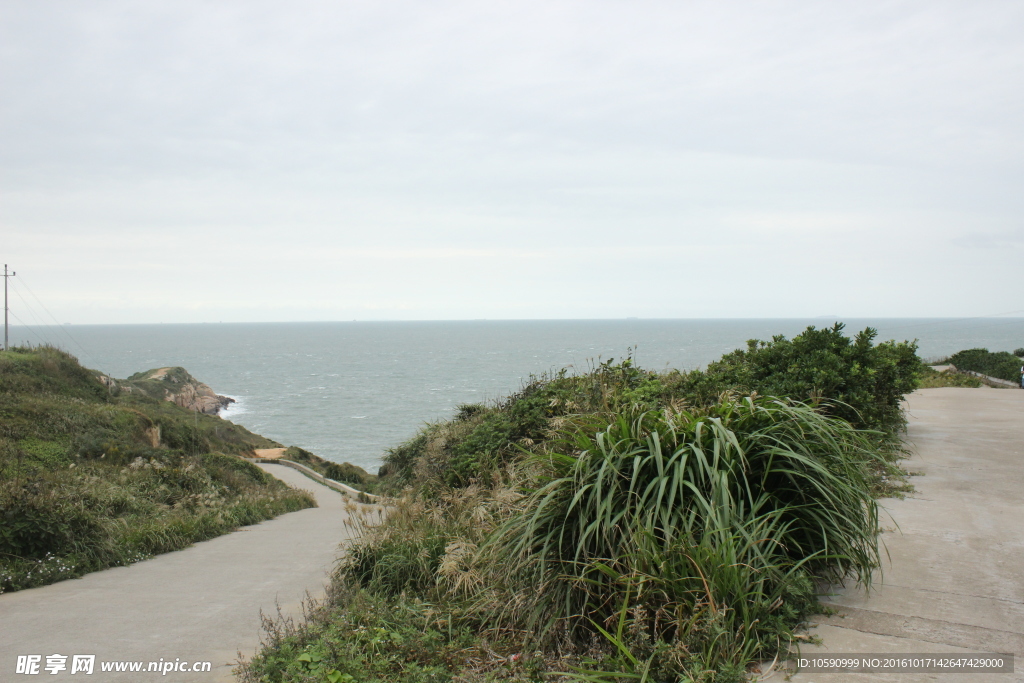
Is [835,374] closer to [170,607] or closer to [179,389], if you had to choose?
[170,607]

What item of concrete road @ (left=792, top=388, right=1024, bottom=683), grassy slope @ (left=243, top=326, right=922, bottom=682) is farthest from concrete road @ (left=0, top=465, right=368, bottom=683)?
concrete road @ (left=792, top=388, right=1024, bottom=683)

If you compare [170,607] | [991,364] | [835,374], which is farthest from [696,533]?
[991,364]

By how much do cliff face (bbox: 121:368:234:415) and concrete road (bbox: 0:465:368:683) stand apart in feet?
148

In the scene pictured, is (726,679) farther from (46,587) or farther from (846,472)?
(46,587)

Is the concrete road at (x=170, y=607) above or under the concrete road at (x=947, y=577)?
under

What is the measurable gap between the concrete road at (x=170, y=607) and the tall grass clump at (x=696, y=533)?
249cm

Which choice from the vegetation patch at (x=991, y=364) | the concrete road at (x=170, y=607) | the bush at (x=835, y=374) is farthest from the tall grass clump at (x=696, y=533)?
the vegetation patch at (x=991, y=364)

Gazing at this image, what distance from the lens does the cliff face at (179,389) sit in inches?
2016

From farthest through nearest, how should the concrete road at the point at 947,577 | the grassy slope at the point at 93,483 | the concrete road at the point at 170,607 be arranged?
the grassy slope at the point at 93,483, the concrete road at the point at 170,607, the concrete road at the point at 947,577

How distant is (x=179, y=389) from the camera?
5481 cm

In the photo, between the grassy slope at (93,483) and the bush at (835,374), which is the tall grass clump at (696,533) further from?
the grassy slope at (93,483)

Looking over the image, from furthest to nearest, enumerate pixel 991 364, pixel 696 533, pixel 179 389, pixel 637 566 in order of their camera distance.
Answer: pixel 179 389 < pixel 991 364 < pixel 696 533 < pixel 637 566

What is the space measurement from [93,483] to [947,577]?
13803 millimetres

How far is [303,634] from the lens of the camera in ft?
16.1
